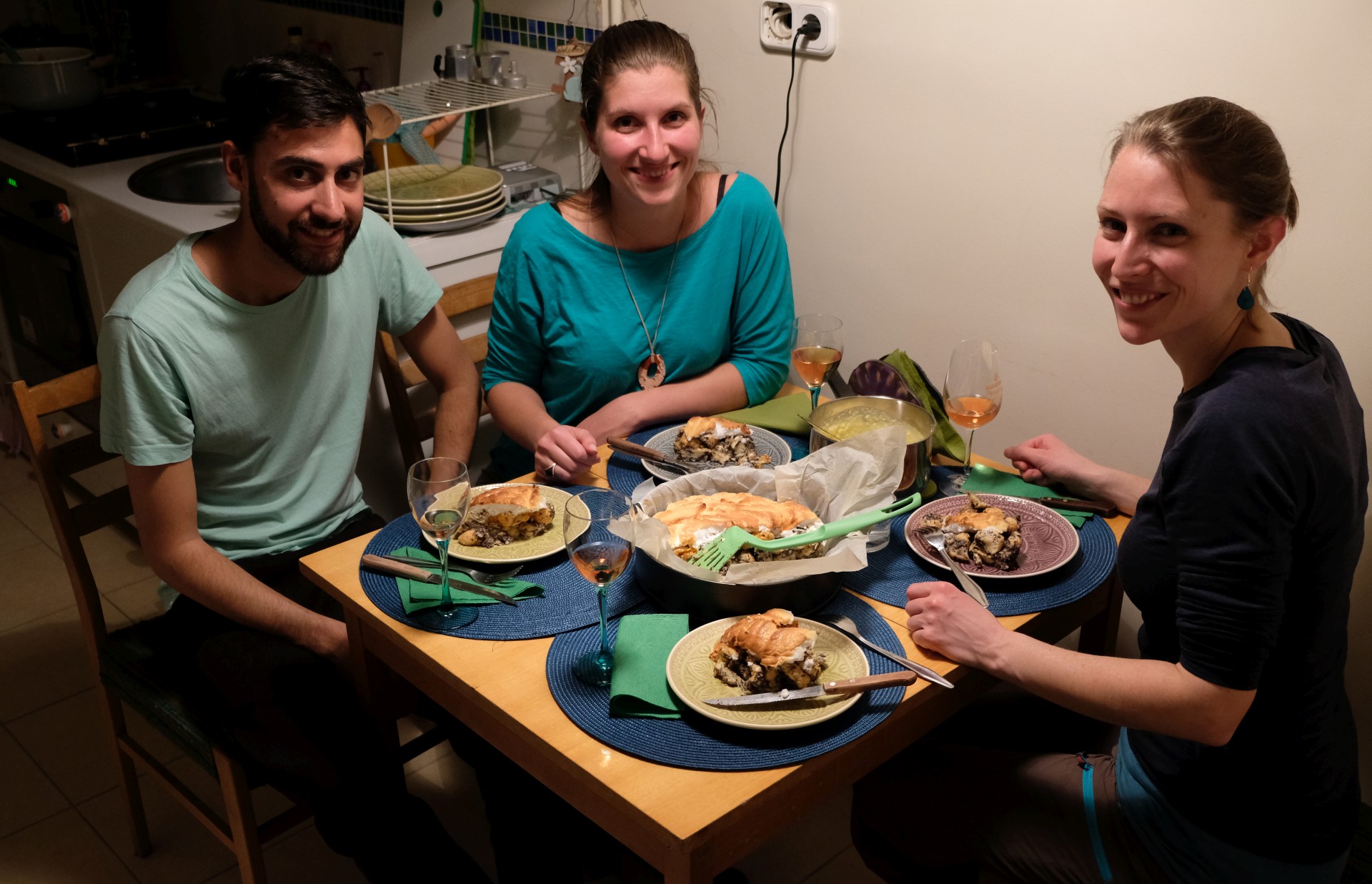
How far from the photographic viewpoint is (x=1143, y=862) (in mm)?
1286

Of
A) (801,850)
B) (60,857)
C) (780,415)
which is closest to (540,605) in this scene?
(780,415)

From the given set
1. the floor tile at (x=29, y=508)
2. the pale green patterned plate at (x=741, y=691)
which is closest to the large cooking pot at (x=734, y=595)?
the pale green patterned plate at (x=741, y=691)

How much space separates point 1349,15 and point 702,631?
4.38ft

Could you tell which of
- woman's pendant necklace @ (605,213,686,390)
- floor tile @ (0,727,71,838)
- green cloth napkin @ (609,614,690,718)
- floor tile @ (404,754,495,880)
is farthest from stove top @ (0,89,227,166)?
green cloth napkin @ (609,614,690,718)

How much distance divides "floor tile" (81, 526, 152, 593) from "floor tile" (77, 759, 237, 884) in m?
0.83

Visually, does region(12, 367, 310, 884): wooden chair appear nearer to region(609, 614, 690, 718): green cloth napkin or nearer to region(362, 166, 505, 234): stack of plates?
region(609, 614, 690, 718): green cloth napkin

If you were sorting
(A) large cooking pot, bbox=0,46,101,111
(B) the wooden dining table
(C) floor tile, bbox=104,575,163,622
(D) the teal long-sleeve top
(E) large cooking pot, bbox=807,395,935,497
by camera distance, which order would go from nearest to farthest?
(B) the wooden dining table < (E) large cooking pot, bbox=807,395,935,497 < (D) the teal long-sleeve top < (C) floor tile, bbox=104,575,163,622 < (A) large cooking pot, bbox=0,46,101,111

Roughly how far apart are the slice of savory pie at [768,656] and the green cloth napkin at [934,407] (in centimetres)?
59

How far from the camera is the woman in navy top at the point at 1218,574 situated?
43.0 inches

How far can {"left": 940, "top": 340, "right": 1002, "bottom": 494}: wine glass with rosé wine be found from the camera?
5.05ft

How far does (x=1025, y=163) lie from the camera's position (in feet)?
6.68

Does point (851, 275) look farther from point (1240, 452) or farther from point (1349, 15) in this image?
point (1240, 452)

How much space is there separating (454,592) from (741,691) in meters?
0.42

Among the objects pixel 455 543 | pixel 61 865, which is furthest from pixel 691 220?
pixel 61 865
